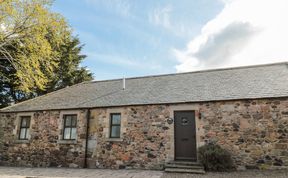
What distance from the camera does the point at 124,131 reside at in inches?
411

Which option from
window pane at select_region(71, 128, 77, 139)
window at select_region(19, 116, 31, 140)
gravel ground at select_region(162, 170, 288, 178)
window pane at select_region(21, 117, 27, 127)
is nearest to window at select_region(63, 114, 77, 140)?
Result: window pane at select_region(71, 128, 77, 139)

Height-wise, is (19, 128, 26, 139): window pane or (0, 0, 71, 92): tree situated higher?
(0, 0, 71, 92): tree

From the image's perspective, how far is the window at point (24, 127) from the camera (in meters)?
12.4

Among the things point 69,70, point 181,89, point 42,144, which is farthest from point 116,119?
point 69,70

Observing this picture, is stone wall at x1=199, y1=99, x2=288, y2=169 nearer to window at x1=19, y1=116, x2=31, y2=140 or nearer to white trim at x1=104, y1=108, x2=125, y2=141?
white trim at x1=104, y1=108, x2=125, y2=141

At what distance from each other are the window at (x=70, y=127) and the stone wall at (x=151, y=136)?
377mm

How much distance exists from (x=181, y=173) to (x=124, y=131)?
3537 millimetres

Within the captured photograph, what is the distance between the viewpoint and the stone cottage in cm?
860

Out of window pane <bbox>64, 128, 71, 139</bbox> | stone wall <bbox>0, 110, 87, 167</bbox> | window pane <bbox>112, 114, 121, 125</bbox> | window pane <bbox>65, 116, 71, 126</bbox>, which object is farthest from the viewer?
window pane <bbox>65, 116, 71, 126</bbox>

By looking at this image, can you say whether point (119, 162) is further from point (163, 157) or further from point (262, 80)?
point (262, 80)

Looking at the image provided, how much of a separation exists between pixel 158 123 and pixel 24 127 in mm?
8460

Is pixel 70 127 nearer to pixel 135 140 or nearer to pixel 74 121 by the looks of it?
pixel 74 121

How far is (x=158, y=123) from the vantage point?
9977 mm

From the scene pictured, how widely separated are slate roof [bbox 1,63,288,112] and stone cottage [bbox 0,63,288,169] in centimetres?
4
